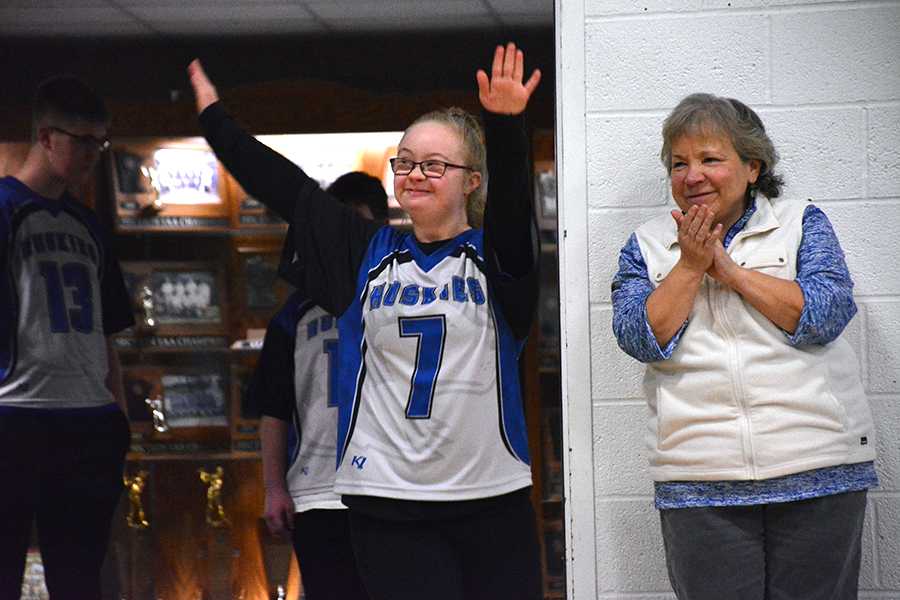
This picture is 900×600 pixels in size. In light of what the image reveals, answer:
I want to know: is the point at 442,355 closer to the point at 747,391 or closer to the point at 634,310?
the point at 634,310

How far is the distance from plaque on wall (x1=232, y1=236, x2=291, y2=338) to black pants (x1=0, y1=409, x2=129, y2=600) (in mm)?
440

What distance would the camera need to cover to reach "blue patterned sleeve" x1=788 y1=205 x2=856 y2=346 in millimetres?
2230

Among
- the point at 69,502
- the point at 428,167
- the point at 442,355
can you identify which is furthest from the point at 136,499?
the point at 428,167

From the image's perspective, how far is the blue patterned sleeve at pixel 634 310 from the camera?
230 centimetres

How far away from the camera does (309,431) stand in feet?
9.27

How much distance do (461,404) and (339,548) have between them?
0.65 m

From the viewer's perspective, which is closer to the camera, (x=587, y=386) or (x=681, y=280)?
(x=681, y=280)

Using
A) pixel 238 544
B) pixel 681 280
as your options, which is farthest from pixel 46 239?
pixel 681 280

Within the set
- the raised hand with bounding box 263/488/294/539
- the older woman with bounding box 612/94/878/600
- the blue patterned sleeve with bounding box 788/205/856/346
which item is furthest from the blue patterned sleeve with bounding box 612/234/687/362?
the raised hand with bounding box 263/488/294/539

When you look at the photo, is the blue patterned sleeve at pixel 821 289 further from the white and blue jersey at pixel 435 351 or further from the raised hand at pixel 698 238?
the white and blue jersey at pixel 435 351

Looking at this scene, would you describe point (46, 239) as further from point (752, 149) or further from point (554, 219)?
point (752, 149)

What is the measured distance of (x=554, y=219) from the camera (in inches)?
113

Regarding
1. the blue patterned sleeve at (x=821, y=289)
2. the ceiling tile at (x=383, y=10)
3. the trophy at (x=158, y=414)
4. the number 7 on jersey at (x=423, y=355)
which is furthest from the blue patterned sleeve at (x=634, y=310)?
the trophy at (x=158, y=414)

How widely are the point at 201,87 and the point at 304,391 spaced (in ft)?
2.67
